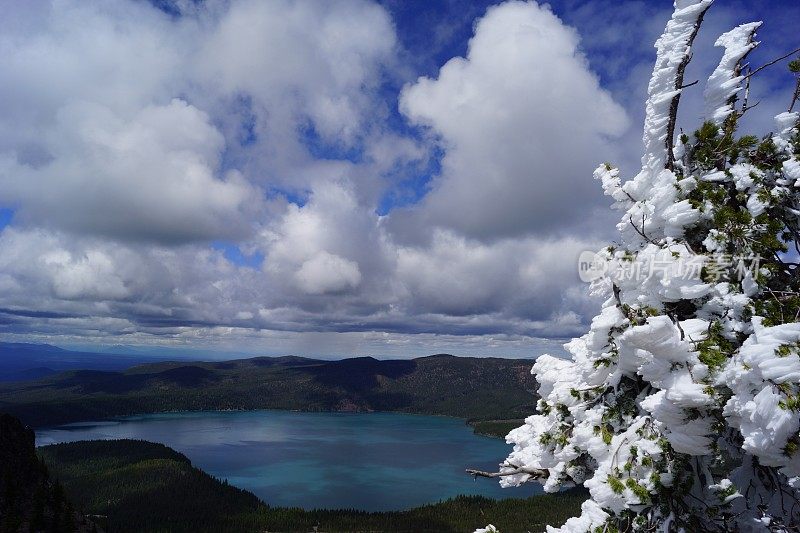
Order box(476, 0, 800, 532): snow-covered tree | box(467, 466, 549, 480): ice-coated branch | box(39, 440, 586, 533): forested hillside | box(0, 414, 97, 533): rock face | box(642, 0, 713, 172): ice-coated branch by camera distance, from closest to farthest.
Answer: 1. box(476, 0, 800, 532): snow-covered tree
2. box(642, 0, 713, 172): ice-coated branch
3. box(467, 466, 549, 480): ice-coated branch
4. box(0, 414, 97, 533): rock face
5. box(39, 440, 586, 533): forested hillside

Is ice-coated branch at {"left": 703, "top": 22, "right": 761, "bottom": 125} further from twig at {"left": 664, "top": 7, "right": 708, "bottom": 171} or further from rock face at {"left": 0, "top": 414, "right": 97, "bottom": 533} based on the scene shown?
rock face at {"left": 0, "top": 414, "right": 97, "bottom": 533}

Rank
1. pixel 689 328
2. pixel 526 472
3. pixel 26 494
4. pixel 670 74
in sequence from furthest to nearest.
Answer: pixel 26 494 → pixel 526 472 → pixel 670 74 → pixel 689 328

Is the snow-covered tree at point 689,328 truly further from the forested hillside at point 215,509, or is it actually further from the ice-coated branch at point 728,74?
the forested hillside at point 215,509

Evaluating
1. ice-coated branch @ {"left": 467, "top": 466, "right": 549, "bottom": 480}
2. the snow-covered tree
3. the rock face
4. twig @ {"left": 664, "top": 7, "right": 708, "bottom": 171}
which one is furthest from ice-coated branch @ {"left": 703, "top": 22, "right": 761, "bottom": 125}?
the rock face

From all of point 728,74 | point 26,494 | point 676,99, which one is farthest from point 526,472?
point 26,494

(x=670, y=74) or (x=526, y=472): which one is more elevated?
(x=670, y=74)

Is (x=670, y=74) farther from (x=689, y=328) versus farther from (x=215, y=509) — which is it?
(x=215, y=509)
